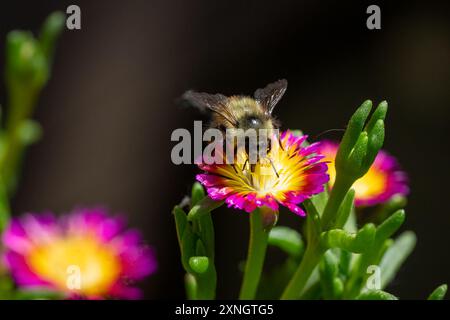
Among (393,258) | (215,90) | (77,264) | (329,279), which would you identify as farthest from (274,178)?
(215,90)

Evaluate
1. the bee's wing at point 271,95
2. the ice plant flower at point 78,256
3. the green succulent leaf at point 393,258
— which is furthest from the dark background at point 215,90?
the bee's wing at point 271,95

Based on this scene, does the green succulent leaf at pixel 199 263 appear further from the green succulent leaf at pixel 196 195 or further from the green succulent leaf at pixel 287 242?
the green succulent leaf at pixel 287 242

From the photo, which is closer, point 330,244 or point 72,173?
point 330,244

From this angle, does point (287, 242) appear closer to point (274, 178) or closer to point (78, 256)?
point (274, 178)

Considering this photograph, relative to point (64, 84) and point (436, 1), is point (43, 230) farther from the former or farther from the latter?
point (436, 1)

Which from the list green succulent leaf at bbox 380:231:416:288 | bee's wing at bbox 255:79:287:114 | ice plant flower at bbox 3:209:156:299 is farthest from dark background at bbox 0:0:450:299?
bee's wing at bbox 255:79:287:114
